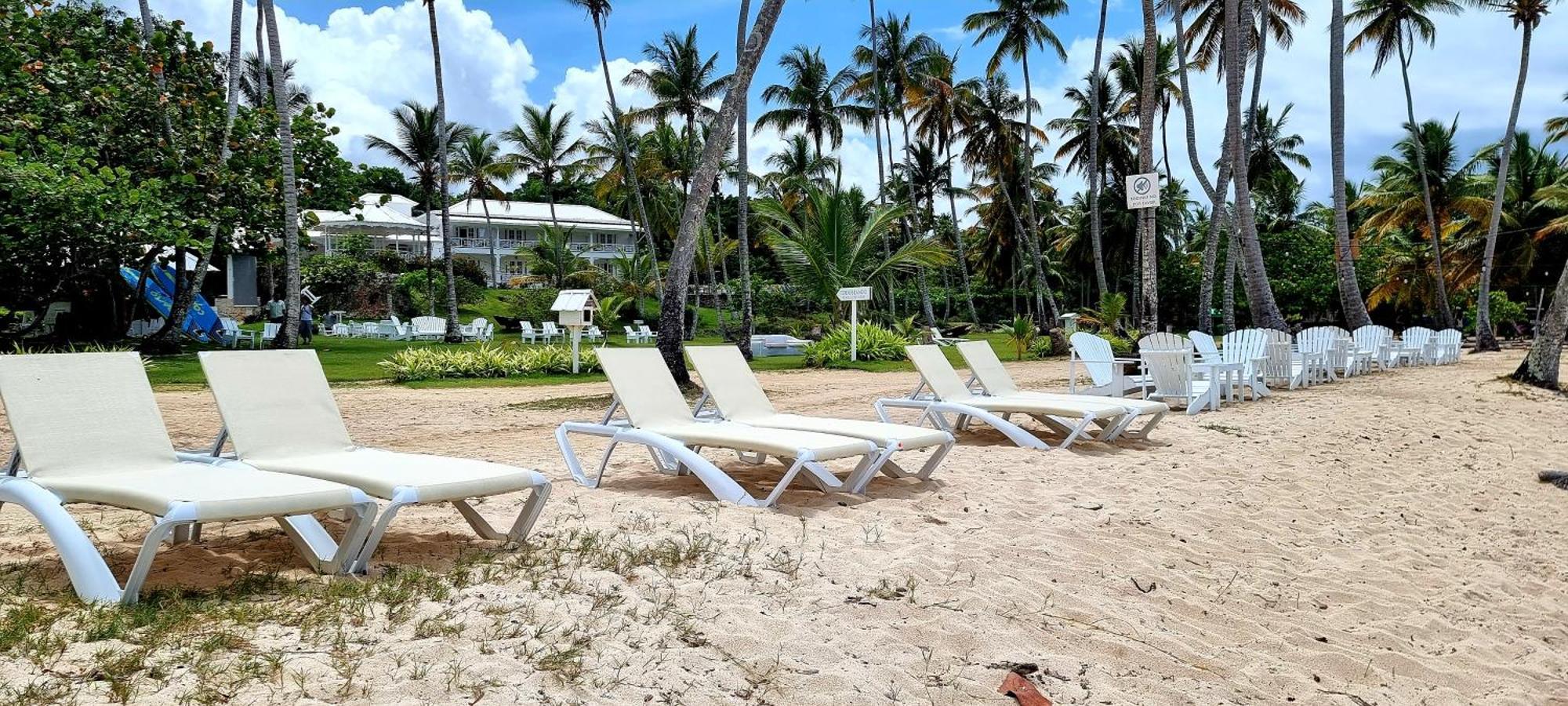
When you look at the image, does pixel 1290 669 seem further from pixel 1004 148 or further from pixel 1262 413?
pixel 1004 148

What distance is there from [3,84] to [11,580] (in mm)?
16106

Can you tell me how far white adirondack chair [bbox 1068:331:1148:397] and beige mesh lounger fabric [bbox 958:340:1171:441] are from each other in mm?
1841

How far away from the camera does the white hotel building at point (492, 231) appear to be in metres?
44.8

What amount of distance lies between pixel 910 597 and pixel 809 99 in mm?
34640

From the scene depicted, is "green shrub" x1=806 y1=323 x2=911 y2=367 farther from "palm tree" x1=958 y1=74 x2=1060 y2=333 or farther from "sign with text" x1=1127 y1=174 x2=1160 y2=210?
"palm tree" x1=958 y1=74 x2=1060 y2=333

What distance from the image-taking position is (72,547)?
3301 mm

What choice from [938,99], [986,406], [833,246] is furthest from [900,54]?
[986,406]

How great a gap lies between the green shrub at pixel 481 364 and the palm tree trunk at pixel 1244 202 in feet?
35.3

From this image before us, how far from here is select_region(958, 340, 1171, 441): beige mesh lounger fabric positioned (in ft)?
25.8

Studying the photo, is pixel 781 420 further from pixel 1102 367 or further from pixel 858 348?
pixel 858 348

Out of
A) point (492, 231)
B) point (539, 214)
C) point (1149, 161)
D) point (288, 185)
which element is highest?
point (539, 214)

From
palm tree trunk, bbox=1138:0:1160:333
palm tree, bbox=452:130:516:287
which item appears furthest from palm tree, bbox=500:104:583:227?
palm tree trunk, bbox=1138:0:1160:333

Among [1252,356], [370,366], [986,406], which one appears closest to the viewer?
[986,406]

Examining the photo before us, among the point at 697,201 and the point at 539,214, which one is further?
the point at 539,214
